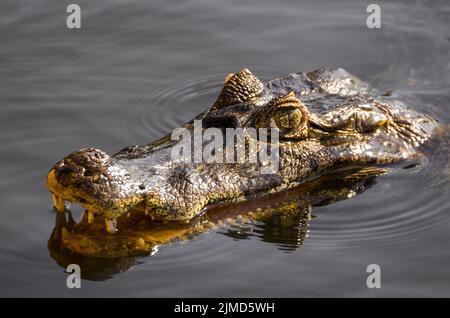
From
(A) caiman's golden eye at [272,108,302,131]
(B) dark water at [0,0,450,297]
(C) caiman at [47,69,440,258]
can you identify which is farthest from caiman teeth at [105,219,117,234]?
(A) caiman's golden eye at [272,108,302,131]

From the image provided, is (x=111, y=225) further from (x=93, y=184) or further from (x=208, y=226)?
(x=208, y=226)

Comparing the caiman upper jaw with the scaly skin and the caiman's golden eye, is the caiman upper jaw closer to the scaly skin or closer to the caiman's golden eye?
the scaly skin

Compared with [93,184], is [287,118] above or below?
above

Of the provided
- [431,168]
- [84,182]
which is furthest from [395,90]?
[84,182]

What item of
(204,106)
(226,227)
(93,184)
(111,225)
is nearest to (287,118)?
(226,227)

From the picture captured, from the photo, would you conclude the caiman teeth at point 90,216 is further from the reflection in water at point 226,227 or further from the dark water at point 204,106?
the dark water at point 204,106

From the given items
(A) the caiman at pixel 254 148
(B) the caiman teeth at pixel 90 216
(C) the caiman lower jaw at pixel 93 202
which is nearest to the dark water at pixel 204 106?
(A) the caiman at pixel 254 148
